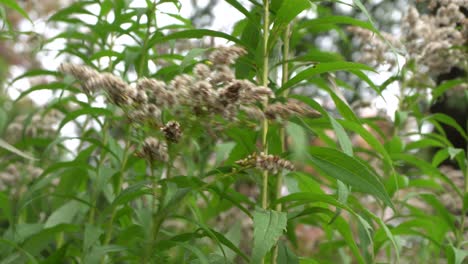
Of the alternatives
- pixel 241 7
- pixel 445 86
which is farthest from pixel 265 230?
pixel 445 86

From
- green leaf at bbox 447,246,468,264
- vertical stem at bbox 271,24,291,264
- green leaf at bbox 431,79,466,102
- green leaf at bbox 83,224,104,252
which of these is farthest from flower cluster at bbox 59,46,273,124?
Result: green leaf at bbox 431,79,466,102

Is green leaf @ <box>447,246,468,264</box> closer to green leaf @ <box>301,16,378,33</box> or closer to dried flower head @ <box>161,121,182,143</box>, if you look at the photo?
green leaf @ <box>301,16,378,33</box>

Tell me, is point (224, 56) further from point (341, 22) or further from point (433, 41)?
point (433, 41)

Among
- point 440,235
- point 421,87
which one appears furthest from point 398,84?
point 440,235

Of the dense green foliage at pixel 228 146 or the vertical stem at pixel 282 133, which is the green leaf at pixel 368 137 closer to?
the dense green foliage at pixel 228 146

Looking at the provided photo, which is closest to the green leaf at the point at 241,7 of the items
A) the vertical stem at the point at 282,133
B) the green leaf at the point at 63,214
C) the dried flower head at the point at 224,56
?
the vertical stem at the point at 282,133

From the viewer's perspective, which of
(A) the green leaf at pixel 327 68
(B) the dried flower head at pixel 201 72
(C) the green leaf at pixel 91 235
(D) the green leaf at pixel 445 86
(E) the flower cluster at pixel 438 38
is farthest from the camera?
(E) the flower cluster at pixel 438 38
